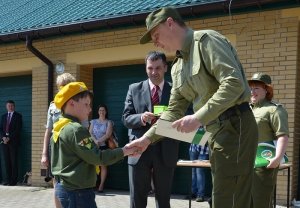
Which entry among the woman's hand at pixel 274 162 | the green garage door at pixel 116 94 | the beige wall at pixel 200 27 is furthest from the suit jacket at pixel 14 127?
the woman's hand at pixel 274 162

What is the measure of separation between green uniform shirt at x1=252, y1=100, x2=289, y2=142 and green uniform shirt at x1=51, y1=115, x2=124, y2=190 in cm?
159

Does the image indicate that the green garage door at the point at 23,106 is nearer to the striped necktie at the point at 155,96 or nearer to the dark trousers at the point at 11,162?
the dark trousers at the point at 11,162

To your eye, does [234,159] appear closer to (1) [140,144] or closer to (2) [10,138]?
(1) [140,144]

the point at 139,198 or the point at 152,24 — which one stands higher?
the point at 152,24

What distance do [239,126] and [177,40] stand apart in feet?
2.39

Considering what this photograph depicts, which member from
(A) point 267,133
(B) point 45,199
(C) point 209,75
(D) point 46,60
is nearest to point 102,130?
(B) point 45,199

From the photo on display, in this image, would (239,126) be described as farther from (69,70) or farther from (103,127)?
(69,70)

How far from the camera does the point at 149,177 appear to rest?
4777mm

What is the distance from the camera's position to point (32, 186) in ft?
34.2

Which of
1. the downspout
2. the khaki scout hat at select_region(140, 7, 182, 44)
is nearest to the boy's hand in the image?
the khaki scout hat at select_region(140, 7, 182, 44)

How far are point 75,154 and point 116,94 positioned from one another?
19.7 ft

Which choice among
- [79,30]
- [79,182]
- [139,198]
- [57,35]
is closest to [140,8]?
[79,30]

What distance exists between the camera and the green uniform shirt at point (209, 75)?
2.87m

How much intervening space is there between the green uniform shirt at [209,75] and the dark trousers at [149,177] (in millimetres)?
1353
